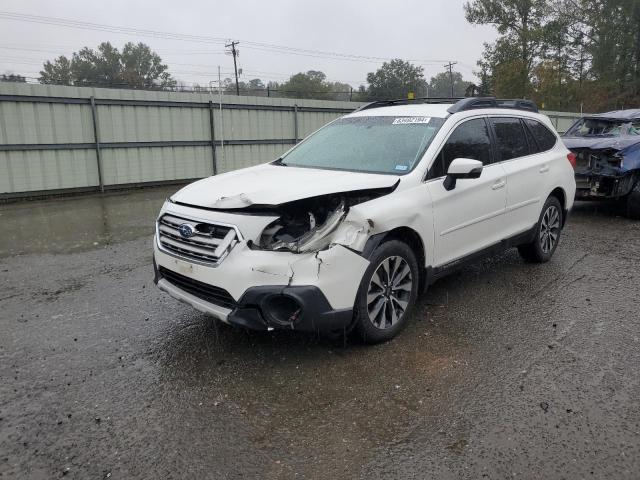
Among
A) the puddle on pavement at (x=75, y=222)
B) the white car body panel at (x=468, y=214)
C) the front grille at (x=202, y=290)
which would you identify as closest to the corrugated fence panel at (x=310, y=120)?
the puddle on pavement at (x=75, y=222)

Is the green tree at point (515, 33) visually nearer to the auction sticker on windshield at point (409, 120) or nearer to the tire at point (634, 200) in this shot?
the tire at point (634, 200)

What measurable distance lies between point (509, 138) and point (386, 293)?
98.9 inches

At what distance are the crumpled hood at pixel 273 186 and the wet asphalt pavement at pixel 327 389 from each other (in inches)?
43.6

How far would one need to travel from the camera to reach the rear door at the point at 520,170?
203 inches

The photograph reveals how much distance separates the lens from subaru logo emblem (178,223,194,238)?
11.9 feet

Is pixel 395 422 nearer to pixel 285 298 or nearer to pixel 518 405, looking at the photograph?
pixel 518 405

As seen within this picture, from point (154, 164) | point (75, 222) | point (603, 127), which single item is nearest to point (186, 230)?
point (75, 222)

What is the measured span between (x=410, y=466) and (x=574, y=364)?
5.55ft

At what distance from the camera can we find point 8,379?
11.4ft

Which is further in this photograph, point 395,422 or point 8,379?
point 8,379

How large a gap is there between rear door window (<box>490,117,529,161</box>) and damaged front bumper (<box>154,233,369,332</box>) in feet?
8.14

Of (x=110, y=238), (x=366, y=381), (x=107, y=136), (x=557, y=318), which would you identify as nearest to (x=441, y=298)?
(x=557, y=318)

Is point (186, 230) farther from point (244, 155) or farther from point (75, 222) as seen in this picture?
point (244, 155)

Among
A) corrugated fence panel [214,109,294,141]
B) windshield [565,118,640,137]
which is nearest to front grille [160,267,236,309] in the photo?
windshield [565,118,640,137]
